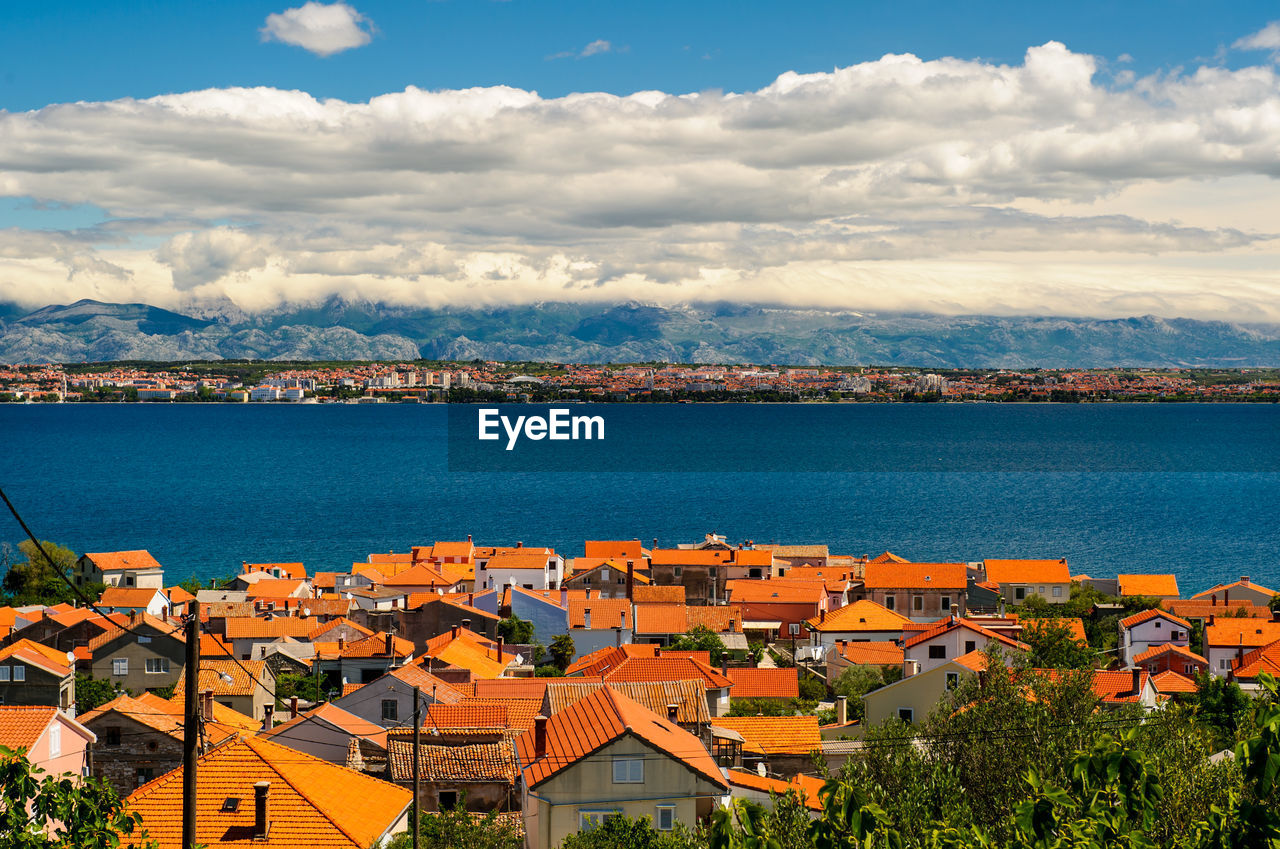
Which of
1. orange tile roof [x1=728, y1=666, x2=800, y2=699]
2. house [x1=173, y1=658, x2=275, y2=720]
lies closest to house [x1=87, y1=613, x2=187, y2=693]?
house [x1=173, y1=658, x2=275, y2=720]

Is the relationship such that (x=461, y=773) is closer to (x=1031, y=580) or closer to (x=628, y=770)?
(x=628, y=770)

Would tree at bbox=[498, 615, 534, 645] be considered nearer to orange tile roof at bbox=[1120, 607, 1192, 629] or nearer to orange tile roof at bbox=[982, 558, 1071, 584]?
orange tile roof at bbox=[1120, 607, 1192, 629]

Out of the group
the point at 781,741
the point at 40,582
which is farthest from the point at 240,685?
the point at 40,582

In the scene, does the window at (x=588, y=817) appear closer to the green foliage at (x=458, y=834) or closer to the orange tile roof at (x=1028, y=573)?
the green foliage at (x=458, y=834)

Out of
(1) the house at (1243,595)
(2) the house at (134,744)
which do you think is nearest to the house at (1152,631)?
(1) the house at (1243,595)

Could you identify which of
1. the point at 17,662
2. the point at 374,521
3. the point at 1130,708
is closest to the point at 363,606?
the point at 17,662

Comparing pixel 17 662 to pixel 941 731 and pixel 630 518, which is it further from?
pixel 630 518
